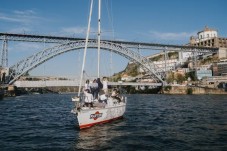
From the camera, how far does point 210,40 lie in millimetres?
133500

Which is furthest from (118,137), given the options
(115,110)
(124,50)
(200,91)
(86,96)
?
(200,91)

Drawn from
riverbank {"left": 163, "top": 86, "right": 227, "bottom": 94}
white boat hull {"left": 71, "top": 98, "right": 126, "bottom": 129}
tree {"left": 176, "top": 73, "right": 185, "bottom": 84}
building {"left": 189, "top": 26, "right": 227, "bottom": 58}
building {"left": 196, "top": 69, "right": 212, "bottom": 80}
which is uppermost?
building {"left": 189, "top": 26, "right": 227, "bottom": 58}

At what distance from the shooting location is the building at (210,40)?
392 ft

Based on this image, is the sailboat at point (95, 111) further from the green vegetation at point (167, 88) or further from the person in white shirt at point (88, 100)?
the green vegetation at point (167, 88)

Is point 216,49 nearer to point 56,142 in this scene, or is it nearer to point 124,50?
point 124,50

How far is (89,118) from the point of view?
66.9 ft

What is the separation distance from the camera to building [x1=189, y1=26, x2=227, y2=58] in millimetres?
119463

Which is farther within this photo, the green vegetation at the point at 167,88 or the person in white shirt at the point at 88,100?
the green vegetation at the point at 167,88

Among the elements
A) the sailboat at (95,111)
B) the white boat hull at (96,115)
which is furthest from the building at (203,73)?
the white boat hull at (96,115)

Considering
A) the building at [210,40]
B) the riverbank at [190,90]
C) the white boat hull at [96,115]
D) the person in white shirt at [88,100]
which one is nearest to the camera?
the white boat hull at [96,115]

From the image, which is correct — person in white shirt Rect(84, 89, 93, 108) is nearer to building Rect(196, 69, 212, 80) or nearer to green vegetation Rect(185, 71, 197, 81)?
building Rect(196, 69, 212, 80)

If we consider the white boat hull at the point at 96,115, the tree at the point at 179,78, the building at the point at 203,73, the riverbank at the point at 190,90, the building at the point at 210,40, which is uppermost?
the building at the point at 210,40

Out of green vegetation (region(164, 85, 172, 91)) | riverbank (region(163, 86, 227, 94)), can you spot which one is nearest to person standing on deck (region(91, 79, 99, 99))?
riverbank (region(163, 86, 227, 94))

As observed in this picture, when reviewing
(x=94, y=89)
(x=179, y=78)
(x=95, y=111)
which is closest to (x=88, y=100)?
(x=95, y=111)
